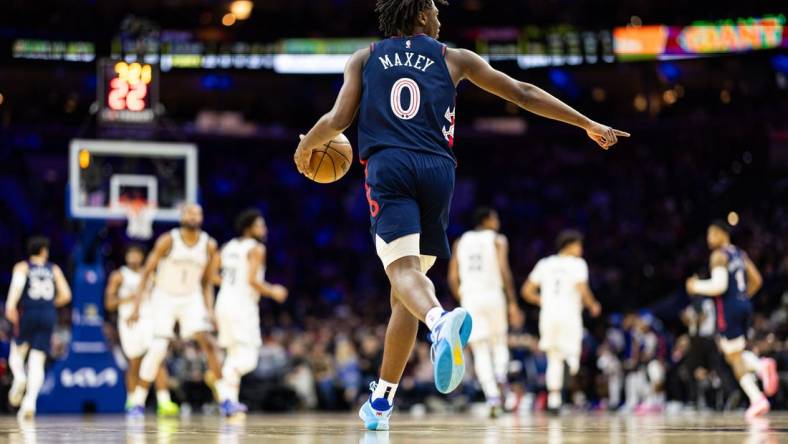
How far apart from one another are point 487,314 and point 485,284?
38 cm

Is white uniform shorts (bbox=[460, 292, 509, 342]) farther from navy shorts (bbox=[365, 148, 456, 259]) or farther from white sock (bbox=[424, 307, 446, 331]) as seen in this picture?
white sock (bbox=[424, 307, 446, 331])

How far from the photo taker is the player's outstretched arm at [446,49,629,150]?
6.27m

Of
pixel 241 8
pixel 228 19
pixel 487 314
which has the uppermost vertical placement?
pixel 241 8

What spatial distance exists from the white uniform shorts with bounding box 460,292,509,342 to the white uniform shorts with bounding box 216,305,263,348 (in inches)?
95.5

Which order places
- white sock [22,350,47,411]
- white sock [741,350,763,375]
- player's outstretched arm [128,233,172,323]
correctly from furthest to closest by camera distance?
1. white sock [741,350,763,375]
2. white sock [22,350,47,411]
3. player's outstretched arm [128,233,172,323]

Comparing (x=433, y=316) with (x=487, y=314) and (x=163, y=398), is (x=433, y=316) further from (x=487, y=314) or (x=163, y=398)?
(x=163, y=398)

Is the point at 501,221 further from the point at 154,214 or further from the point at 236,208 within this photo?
the point at 154,214

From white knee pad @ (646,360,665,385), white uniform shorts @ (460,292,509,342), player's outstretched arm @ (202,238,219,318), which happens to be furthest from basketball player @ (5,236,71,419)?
white knee pad @ (646,360,665,385)

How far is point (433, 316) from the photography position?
561 cm

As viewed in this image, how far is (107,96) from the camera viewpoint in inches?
631

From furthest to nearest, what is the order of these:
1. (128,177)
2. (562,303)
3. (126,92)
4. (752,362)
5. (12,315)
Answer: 1. (128,177)
2. (126,92)
3. (752,362)
4. (562,303)
5. (12,315)

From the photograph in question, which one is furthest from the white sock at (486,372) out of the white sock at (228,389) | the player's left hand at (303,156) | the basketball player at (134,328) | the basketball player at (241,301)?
the player's left hand at (303,156)

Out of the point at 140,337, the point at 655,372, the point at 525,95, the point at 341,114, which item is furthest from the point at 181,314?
the point at 655,372

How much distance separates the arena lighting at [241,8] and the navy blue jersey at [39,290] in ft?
61.5
